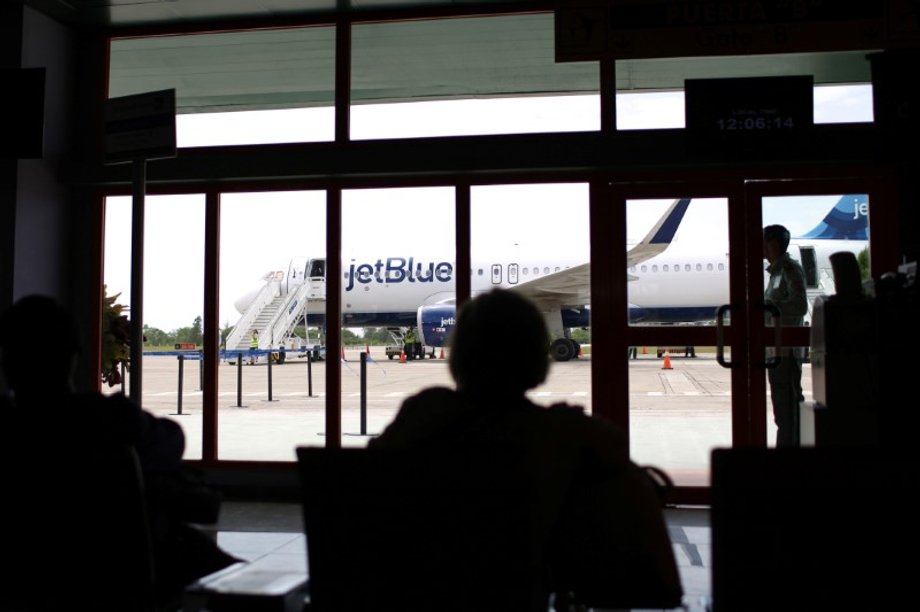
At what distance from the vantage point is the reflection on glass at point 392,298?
489 centimetres

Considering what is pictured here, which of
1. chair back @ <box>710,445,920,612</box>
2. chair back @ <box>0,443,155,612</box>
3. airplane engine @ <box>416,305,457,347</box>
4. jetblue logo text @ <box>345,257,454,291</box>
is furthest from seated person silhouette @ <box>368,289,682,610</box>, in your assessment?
jetblue logo text @ <box>345,257,454,291</box>

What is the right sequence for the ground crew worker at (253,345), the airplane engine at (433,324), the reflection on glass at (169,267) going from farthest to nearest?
the airplane engine at (433,324) < the ground crew worker at (253,345) < the reflection on glass at (169,267)

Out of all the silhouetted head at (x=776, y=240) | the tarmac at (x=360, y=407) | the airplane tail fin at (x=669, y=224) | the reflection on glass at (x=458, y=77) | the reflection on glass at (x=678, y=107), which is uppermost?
the reflection on glass at (x=458, y=77)

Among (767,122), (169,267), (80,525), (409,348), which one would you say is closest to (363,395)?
(169,267)

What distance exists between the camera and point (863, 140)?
14.0 feet

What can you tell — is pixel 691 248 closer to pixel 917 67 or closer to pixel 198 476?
pixel 917 67

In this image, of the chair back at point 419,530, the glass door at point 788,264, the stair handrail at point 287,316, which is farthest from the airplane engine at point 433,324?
the chair back at point 419,530

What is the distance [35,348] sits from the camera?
158 cm

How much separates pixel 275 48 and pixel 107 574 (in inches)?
165

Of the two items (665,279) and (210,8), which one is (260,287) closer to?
(210,8)

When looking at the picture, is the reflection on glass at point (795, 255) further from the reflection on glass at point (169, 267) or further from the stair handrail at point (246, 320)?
the reflection on glass at point (169, 267)

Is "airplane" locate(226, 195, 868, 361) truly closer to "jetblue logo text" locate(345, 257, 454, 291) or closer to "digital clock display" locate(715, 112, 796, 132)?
"digital clock display" locate(715, 112, 796, 132)

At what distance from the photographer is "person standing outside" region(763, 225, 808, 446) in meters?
4.31

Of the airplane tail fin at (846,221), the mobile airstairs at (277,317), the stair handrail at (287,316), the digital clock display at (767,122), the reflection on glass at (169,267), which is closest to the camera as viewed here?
the digital clock display at (767,122)
